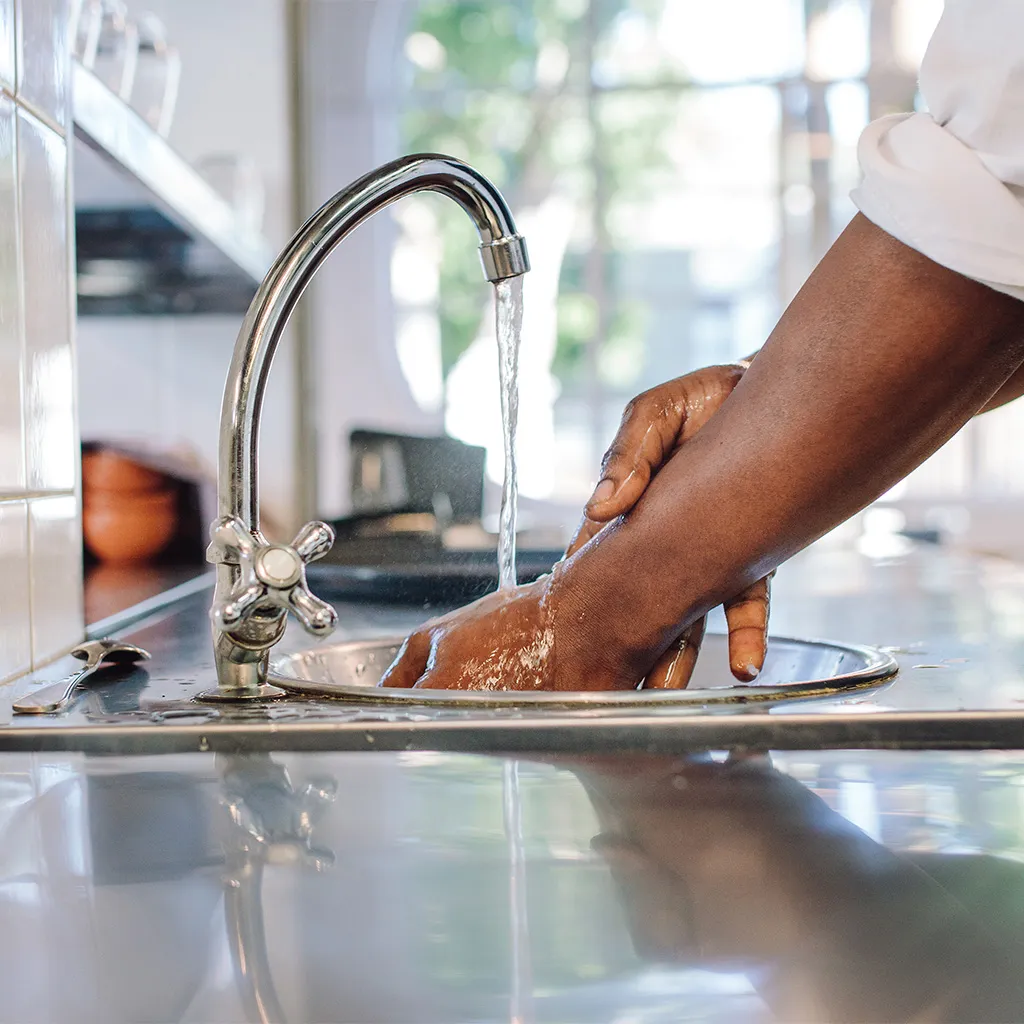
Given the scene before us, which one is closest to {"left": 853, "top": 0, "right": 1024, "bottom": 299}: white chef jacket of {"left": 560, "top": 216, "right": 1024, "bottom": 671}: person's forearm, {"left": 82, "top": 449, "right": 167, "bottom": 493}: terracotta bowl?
{"left": 560, "top": 216, "right": 1024, "bottom": 671}: person's forearm

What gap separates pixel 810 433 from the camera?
0.60 m

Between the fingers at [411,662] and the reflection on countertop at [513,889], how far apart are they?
300 mm

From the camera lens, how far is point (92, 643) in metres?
0.68

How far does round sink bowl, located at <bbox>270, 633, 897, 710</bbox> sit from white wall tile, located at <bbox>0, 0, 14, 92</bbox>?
1.16ft

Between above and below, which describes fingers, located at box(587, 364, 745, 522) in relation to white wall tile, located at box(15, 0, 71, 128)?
below

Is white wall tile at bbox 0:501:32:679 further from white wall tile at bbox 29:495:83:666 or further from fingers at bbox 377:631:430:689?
fingers at bbox 377:631:430:689

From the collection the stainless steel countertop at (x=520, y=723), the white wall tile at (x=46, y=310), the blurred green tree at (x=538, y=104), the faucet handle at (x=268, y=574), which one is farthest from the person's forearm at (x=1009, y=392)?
the blurred green tree at (x=538, y=104)

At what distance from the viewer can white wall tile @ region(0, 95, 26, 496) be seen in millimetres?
663

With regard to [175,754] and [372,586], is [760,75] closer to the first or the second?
[372,586]

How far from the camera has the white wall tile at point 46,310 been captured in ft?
2.33

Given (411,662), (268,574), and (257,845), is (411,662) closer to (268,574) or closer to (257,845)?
(268,574)

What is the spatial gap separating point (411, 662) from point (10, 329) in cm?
31

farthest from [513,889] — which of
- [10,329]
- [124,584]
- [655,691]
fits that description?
[124,584]

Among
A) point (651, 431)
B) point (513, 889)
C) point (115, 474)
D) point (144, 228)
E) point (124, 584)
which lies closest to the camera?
point (513, 889)
